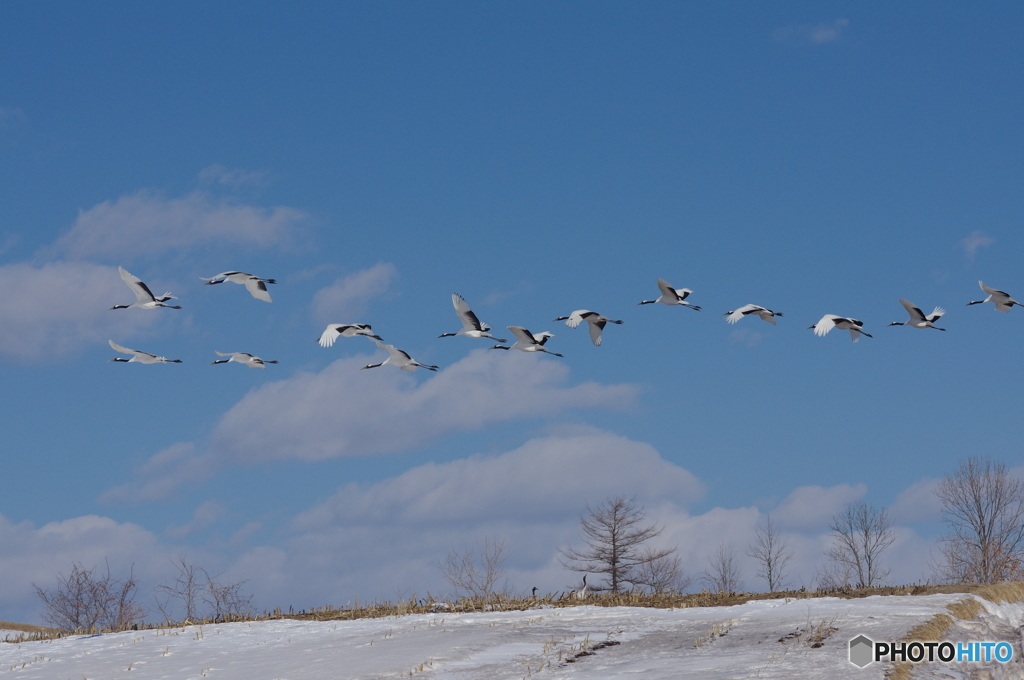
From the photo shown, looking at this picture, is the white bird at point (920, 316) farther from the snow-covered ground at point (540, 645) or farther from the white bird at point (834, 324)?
the snow-covered ground at point (540, 645)

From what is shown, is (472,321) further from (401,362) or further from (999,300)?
(999,300)

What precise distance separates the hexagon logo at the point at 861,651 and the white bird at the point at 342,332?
12.3m

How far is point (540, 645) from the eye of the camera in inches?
772

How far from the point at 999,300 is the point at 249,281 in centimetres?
1974

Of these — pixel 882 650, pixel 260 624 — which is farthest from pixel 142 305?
pixel 882 650

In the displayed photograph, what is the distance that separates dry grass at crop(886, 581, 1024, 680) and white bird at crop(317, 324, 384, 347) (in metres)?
13.1

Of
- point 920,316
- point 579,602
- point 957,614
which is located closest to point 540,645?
point 579,602

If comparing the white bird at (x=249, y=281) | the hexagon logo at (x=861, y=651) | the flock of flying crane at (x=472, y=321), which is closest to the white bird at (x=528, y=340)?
the flock of flying crane at (x=472, y=321)

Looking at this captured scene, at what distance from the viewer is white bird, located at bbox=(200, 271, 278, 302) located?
24.1 meters

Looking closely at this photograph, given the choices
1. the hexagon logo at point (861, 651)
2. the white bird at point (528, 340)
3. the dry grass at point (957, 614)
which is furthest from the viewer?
the white bird at point (528, 340)

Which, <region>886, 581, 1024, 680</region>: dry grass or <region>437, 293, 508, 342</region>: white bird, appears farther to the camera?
<region>437, 293, 508, 342</region>: white bird

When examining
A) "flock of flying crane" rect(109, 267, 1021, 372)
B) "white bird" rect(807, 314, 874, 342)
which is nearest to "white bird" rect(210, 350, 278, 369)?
"flock of flying crane" rect(109, 267, 1021, 372)

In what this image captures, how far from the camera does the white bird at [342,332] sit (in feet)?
71.1

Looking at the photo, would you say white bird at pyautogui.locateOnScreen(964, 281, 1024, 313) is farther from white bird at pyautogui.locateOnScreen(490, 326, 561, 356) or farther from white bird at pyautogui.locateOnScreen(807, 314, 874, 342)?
white bird at pyautogui.locateOnScreen(490, 326, 561, 356)
